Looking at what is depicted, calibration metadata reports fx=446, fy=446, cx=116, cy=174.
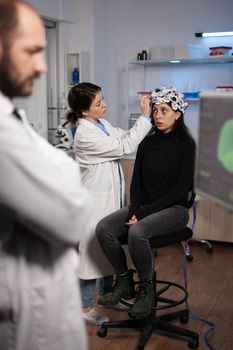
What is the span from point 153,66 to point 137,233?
2.89 meters

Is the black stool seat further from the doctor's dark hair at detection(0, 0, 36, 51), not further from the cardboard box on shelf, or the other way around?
the cardboard box on shelf

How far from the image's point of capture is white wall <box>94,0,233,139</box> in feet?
14.7

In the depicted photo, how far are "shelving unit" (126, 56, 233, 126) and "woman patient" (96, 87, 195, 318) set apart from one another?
194 centimetres

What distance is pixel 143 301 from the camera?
2340 mm

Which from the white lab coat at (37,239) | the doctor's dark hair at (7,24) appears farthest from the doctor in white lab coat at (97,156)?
the doctor's dark hair at (7,24)

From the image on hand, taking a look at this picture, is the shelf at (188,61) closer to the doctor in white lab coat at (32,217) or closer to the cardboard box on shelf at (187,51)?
the cardboard box on shelf at (187,51)

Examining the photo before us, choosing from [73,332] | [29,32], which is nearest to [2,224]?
[73,332]

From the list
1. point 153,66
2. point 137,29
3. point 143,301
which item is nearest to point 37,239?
point 143,301

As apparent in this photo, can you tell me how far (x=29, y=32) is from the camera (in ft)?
3.23

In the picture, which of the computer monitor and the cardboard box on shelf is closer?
the computer monitor

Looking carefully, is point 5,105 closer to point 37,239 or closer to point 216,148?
point 37,239

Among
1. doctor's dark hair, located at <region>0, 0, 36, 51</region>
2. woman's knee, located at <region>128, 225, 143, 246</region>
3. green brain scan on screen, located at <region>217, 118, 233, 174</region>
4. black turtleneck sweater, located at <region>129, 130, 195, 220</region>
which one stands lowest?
woman's knee, located at <region>128, 225, 143, 246</region>

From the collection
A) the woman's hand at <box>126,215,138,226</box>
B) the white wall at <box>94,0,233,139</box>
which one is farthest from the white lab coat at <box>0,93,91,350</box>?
the white wall at <box>94,0,233,139</box>

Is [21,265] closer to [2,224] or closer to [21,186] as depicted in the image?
[2,224]
